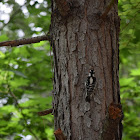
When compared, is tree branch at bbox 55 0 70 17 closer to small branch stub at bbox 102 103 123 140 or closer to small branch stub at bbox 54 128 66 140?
small branch stub at bbox 102 103 123 140

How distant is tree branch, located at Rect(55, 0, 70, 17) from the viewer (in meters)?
1.62

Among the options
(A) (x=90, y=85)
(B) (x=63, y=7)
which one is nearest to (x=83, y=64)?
(A) (x=90, y=85)

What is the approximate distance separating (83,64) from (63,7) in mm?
533

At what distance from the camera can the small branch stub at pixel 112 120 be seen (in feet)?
4.33

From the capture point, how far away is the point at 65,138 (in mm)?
1600

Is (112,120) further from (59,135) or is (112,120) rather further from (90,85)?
(59,135)

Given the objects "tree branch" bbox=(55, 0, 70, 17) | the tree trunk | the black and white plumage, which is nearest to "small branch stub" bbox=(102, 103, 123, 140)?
the tree trunk

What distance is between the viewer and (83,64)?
5.39 ft

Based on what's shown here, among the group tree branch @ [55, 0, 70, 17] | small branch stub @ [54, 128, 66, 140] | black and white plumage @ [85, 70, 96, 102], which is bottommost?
small branch stub @ [54, 128, 66, 140]

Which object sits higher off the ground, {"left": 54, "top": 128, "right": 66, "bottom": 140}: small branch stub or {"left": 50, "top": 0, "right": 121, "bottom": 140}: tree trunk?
{"left": 50, "top": 0, "right": 121, "bottom": 140}: tree trunk

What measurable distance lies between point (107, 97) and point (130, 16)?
1249 mm

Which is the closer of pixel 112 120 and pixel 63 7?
pixel 112 120

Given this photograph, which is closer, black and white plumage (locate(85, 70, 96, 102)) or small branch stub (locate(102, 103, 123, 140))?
small branch stub (locate(102, 103, 123, 140))

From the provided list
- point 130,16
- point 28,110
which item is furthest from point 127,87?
point 28,110
